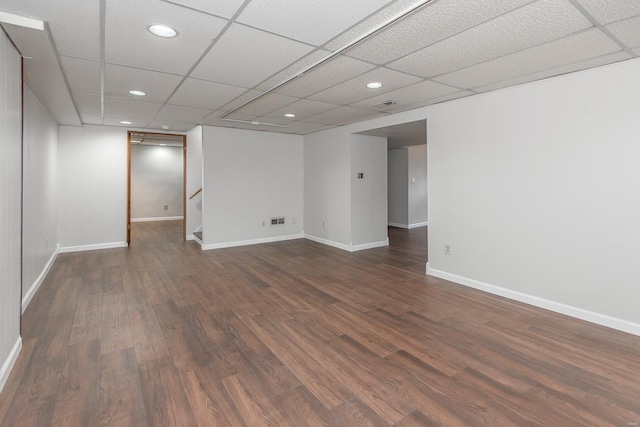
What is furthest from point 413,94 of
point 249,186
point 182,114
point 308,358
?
point 249,186

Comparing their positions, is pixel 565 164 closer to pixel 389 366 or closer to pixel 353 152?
pixel 389 366

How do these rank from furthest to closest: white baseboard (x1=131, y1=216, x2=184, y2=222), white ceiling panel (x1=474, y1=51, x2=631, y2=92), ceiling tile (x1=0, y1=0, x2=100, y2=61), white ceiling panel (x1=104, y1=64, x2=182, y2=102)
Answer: white baseboard (x1=131, y1=216, x2=184, y2=222), white ceiling panel (x1=104, y1=64, x2=182, y2=102), white ceiling panel (x1=474, y1=51, x2=631, y2=92), ceiling tile (x1=0, y1=0, x2=100, y2=61)

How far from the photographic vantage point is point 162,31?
229 centimetres

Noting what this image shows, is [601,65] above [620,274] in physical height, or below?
above


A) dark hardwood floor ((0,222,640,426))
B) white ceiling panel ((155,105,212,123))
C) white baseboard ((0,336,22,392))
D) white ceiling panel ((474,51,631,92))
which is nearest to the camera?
dark hardwood floor ((0,222,640,426))

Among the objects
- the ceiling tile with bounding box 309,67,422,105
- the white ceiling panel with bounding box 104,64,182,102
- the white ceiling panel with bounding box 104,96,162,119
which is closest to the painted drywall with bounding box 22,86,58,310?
the white ceiling panel with bounding box 104,96,162,119

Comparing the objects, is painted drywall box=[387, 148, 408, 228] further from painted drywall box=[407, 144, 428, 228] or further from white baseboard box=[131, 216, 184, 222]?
white baseboard box=[131, 216, 184, 222]

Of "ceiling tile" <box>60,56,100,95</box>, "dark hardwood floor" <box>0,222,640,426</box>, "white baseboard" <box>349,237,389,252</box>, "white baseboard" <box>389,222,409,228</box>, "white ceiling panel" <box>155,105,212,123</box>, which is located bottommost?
"dark hardwood floor" <box>0,222,640,426</box>

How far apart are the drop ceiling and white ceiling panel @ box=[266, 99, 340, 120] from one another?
0.48 ft

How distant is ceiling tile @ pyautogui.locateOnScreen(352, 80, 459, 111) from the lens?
359cm

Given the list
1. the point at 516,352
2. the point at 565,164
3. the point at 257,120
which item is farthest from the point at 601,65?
the point at 257,120

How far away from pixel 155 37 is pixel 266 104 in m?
2.13

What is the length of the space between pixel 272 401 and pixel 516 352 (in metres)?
1.91

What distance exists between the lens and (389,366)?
231 centimetres
